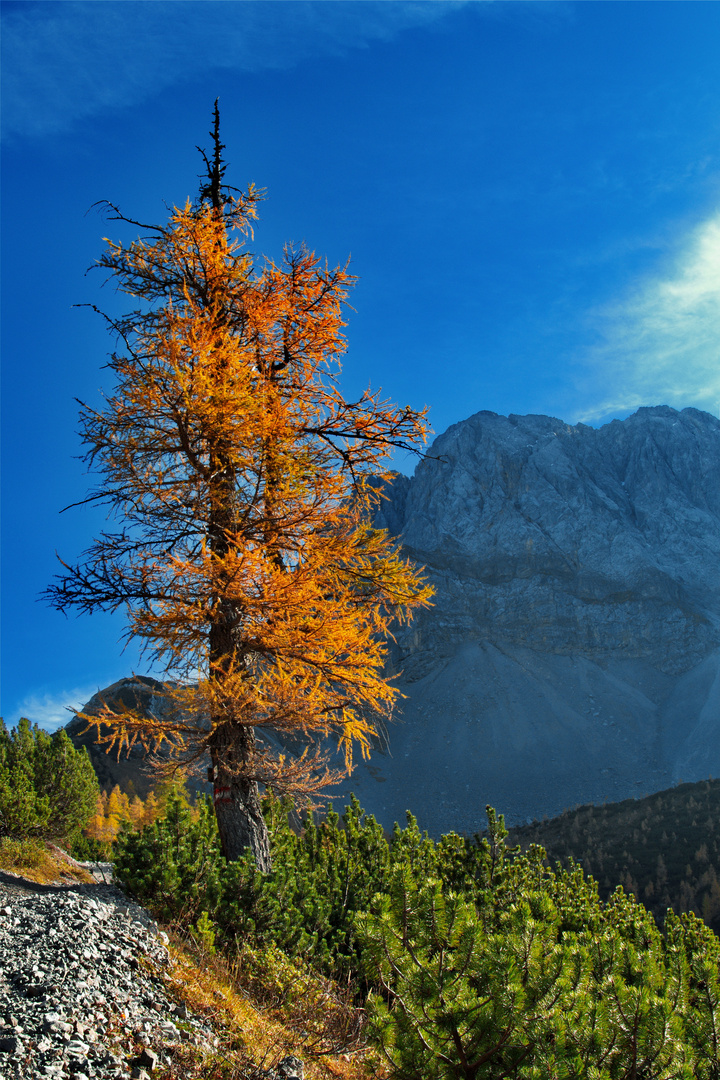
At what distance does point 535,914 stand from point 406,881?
67.2 inches

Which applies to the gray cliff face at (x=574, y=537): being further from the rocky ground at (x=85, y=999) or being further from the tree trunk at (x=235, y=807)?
the rocky ground at (x=85, y=999)

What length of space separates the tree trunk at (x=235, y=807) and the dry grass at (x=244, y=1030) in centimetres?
147

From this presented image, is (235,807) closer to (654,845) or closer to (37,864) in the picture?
(37,864)

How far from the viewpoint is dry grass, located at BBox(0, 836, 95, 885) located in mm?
9761

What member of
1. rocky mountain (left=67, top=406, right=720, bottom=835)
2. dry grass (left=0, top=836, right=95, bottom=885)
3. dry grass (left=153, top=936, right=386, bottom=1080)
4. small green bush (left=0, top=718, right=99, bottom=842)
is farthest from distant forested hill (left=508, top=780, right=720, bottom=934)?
rocky mountain (left=67, top=406, right=720, bottom=835)

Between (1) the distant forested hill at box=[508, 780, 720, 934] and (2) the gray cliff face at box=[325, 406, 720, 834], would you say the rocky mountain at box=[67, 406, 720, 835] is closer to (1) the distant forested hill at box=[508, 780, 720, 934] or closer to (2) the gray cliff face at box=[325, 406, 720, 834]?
(2) the gray cliff face at box=[325, 406, 720, 834]

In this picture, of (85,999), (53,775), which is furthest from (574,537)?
(85,999)

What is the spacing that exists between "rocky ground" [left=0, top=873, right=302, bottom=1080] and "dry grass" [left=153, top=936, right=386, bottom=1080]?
0.11 m

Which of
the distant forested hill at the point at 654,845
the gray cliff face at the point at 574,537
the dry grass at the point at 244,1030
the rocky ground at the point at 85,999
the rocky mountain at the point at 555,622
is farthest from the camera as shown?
the gray cliff face at the point at 574,537

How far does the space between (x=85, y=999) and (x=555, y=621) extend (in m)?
79.8

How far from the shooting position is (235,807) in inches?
243

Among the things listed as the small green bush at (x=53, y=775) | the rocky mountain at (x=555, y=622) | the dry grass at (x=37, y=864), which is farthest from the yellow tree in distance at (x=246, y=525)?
the rocky mountain at (x=555, y=622)

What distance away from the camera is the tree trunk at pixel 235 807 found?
6102 mm

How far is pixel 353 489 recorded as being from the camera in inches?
297
